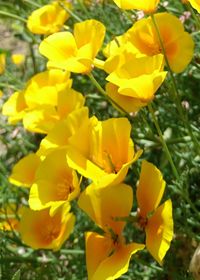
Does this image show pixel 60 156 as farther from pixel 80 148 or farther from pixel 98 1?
pixel 98 1

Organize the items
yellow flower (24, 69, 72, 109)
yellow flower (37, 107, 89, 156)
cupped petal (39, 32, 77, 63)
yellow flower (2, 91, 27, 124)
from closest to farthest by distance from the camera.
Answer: yellow flower (37, 107, 89, 156) < cupped petal (39, 32, 77, 63) < yellow flower (24, 69, 72, 109) < yellow flower (2, 91, 27, 124)

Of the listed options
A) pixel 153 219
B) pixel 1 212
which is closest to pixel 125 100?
pixel 153 219

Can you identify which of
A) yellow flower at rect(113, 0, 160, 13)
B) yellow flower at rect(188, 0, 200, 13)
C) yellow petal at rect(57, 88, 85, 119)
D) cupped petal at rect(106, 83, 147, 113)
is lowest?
yellow petal at rect(57, 88, 85, 119)

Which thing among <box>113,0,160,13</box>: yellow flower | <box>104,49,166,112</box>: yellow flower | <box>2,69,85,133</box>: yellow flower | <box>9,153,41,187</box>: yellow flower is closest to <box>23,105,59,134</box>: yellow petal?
<box>2,69,85,133</box>: yellow flower

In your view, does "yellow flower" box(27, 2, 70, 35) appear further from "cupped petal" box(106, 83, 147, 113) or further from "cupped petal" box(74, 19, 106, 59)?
"cupped petal" box(106, 83, 147, 113)

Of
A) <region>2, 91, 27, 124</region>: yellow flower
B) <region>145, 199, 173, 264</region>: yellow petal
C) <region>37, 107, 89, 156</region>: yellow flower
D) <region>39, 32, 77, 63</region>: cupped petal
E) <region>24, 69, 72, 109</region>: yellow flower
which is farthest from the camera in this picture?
<region>2, 91, 27, 124</region>: yellow flower

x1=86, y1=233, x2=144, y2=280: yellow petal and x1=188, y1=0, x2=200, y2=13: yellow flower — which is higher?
x1=188, y1=0, x2=200, y2=13: yellow flower
